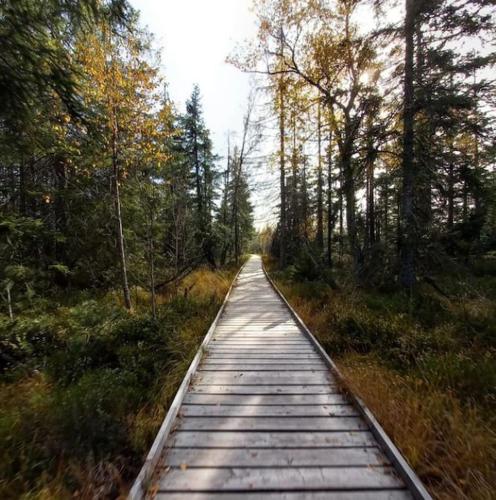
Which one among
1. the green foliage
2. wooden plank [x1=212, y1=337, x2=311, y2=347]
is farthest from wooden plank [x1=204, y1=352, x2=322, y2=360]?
the green foliage

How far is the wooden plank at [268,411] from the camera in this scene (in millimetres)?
3166

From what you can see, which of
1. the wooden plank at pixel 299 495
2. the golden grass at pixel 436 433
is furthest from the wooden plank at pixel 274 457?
the golden grass at pixel 436 433

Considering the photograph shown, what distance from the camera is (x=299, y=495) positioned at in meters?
2.14

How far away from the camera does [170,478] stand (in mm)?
2301

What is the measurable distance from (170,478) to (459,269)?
9369mm

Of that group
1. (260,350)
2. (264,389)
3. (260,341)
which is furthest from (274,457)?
(260,341)

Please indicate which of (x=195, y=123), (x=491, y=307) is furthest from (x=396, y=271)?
(x=195, y=123)

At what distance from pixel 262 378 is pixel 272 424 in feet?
3.63

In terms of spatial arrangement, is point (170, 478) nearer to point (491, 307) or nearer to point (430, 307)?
point (430, 307)

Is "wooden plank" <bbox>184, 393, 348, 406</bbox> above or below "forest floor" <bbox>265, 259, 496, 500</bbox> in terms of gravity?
below

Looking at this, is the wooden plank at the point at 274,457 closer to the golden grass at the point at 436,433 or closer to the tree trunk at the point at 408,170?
the golden grass at the point at 436,433

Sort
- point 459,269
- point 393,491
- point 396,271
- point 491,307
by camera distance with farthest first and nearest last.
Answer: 1. point 396,271
2. point 459,269
3. point 491,307
4. point 393,491

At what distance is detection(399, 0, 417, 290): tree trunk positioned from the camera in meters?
8.21

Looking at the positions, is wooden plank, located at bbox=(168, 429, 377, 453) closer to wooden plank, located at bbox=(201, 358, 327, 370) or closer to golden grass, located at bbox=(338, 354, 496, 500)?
golden grass, located at bbox=(338, 354, 496, 500)
